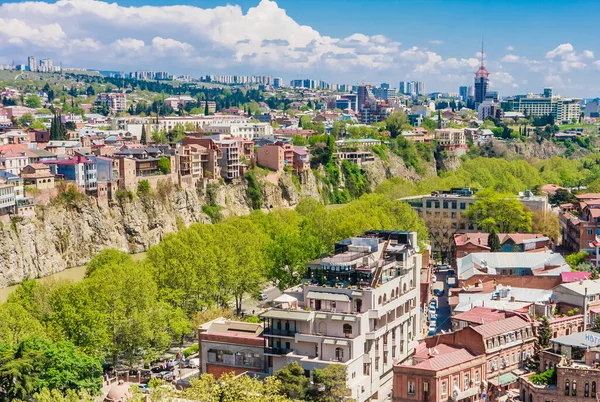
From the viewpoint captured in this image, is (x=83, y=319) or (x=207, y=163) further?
(x=207, y=163)

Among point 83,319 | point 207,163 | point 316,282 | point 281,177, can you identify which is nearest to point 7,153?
point 207,163

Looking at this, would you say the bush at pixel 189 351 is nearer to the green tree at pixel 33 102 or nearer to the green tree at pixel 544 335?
the green tree at pixel 544 335

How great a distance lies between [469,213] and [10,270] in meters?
32.8

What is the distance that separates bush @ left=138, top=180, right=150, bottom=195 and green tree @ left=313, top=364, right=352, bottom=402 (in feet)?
139

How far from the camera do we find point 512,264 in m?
42.5

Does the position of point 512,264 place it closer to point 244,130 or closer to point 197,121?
point 244,130

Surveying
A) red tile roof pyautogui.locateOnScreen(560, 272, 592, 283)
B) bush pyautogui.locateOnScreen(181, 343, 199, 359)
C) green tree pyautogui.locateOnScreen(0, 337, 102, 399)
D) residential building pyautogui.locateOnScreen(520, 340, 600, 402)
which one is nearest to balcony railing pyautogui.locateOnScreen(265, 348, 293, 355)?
green tree pyautogui.locateOnScreen(0, 337, 102, 399)

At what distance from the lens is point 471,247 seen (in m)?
48.7

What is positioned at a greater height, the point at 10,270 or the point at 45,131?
the point at 45,131

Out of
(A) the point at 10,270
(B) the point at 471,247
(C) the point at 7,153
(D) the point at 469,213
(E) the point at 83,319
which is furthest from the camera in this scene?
(C) the point at 7,153

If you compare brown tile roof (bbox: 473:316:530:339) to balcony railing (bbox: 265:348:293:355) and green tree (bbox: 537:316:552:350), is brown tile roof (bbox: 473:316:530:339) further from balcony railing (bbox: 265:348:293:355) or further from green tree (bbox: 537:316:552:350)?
balcony railing (bbox: 265:348:293:355)

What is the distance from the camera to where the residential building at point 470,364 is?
86.2 feet

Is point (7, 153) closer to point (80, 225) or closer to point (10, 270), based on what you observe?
point (80, 225)

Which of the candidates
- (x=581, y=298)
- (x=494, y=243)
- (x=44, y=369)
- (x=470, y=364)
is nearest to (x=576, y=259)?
(x=494, y=243)
